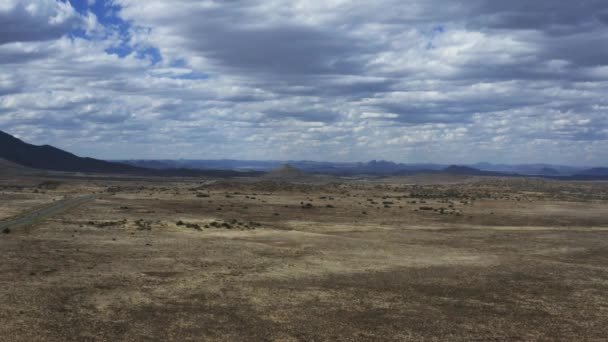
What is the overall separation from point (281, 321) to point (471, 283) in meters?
11.3

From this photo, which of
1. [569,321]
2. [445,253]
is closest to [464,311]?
[569,321]

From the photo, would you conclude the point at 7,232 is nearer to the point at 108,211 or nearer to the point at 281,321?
the point at 108,211

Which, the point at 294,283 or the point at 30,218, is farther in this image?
the point at 30,218

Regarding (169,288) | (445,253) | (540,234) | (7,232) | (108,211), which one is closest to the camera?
(169,288)

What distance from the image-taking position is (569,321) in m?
19.4

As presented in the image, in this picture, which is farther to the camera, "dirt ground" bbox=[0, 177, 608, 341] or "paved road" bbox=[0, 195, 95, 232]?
"paved road" bbox=[0, 195, 95, 232]

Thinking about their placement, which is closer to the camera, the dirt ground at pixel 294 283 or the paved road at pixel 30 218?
the dirt ground at pixel 294 283

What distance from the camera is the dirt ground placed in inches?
698

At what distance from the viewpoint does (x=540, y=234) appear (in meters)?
48.2

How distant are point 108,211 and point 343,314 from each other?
48.3 meters

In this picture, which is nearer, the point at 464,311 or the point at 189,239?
the point at 464,311

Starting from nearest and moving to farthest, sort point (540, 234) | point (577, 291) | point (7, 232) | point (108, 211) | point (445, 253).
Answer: point (577, 291), point (445, 253), point (7, 232), point (540, 234), point (108, 211)

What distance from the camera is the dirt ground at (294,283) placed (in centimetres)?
1772

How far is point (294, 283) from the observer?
80.9 feet
